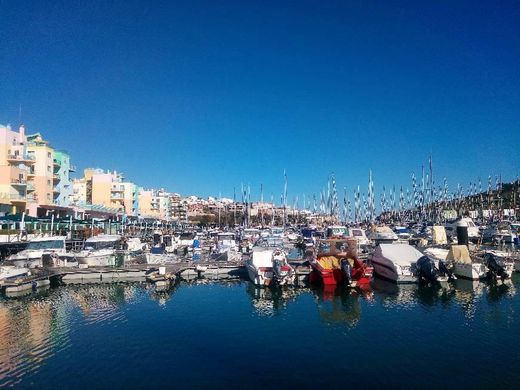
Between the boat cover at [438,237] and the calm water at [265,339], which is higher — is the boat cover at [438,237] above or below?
above

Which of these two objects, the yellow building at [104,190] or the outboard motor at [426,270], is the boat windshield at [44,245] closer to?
the outboard motor at [426,270]

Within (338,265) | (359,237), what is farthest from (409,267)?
(359,237)

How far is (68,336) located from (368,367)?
15213mm

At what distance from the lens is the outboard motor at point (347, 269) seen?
3241 centimetres

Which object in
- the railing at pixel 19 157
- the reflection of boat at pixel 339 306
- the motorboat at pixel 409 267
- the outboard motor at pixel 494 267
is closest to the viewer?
the reflection of boat at pixel 339 306

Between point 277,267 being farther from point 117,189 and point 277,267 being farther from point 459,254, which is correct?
point 117,189

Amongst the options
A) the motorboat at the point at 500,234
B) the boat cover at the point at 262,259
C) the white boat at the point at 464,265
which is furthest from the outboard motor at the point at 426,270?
the motorboat at the point at 500,234

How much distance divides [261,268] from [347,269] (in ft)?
23.7

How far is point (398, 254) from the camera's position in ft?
119

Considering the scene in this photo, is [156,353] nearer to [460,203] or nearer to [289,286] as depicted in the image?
[289,286]

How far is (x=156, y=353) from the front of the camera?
62.6ft

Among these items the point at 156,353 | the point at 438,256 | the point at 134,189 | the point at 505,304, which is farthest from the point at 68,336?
the point at 134,189

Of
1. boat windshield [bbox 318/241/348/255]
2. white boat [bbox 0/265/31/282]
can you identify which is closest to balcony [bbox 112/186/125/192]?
white boat [bbox 0/265/31/282]

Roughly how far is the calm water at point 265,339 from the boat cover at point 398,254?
3310 mm
